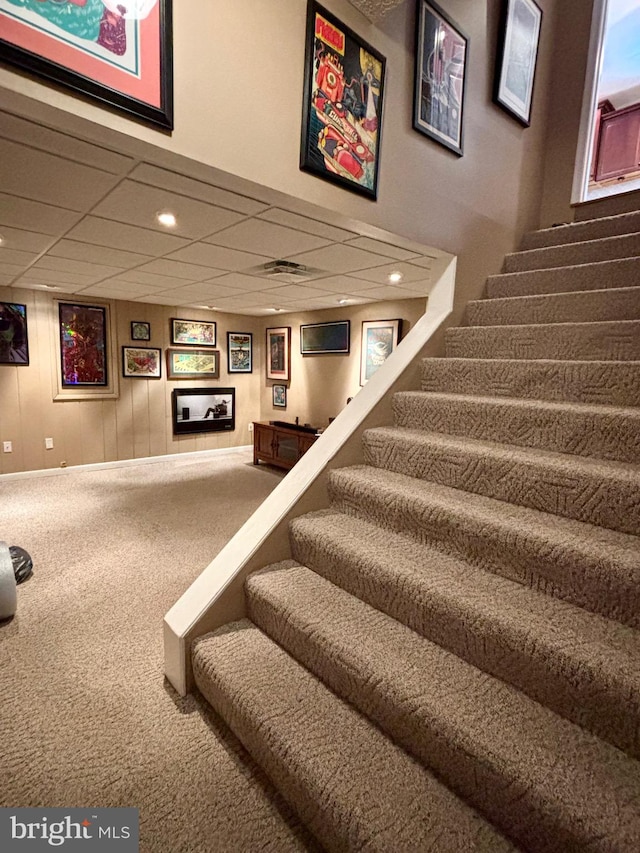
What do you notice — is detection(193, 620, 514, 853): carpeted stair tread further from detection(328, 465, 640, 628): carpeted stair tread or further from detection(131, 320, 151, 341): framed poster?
detection(131, 320, 151, 341): framed poster

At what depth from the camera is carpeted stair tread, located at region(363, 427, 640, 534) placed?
1146mm

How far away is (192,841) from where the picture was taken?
103cm

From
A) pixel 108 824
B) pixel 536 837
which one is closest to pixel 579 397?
pixel 536 837

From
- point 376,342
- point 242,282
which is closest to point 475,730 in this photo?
point 242,282

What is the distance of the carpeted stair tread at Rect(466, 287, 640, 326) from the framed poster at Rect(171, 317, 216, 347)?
4381 mm

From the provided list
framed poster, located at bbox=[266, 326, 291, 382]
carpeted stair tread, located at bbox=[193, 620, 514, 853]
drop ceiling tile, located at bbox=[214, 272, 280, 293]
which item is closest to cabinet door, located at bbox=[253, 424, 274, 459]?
framed poster, located at bbox=[266, 326, 291, 382]

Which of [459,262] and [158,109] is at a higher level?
[158,109]

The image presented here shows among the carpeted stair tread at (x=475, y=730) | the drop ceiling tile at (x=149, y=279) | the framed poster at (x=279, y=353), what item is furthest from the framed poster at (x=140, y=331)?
the carpeted stair tread at (x=475, y=730)

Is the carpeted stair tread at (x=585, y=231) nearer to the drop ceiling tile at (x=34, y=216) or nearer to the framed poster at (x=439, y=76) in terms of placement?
the framed poster at (x=439, y=76)

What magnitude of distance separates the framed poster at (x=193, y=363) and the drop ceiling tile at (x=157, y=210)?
136 inches

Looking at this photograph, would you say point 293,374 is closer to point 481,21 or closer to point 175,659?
point 481,21

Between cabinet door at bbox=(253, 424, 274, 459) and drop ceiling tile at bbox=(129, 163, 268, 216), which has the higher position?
drop ceiling tile at bbox=(129, 163, 268, 216)

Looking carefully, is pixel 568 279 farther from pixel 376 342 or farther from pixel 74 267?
pixel 74 267

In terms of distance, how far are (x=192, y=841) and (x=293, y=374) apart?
544cm
